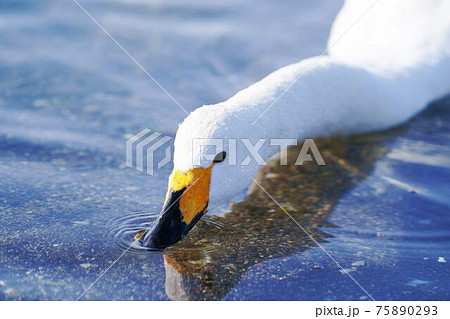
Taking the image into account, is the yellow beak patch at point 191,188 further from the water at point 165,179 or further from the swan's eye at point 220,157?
the water at point 165,179

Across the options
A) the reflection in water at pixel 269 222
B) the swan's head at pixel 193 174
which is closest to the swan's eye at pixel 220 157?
the swan's head at pixel 193 174

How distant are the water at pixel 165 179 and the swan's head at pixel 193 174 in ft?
0.54

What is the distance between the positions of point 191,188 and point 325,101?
2315 mm

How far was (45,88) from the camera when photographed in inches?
303

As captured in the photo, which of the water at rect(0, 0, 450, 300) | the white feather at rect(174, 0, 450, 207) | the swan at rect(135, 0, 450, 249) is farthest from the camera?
the white feather at rect(174, 0, 450, 207)

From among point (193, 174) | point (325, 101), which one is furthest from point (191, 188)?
point (325, 101)

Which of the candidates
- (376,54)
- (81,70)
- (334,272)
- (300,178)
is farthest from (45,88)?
(334,272)

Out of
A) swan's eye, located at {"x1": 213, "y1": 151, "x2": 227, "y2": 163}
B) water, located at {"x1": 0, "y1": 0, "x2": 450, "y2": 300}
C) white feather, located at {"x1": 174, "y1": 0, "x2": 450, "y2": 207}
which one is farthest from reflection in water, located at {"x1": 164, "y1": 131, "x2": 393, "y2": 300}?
swan's eye, located at {"x1": 213, "y1": 151, "x2": 227, "y2": 163}

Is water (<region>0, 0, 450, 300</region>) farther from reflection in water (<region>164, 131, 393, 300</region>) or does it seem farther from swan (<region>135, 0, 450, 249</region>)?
swan (<region>135, 0, 450, 249</region>)

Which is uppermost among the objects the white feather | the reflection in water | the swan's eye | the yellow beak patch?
the white feather

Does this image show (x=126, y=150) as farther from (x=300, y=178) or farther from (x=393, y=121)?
(x=393, y=121)

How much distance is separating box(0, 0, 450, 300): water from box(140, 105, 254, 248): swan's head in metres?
0.17

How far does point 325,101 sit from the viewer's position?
6555 mm

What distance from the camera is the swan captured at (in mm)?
4652
